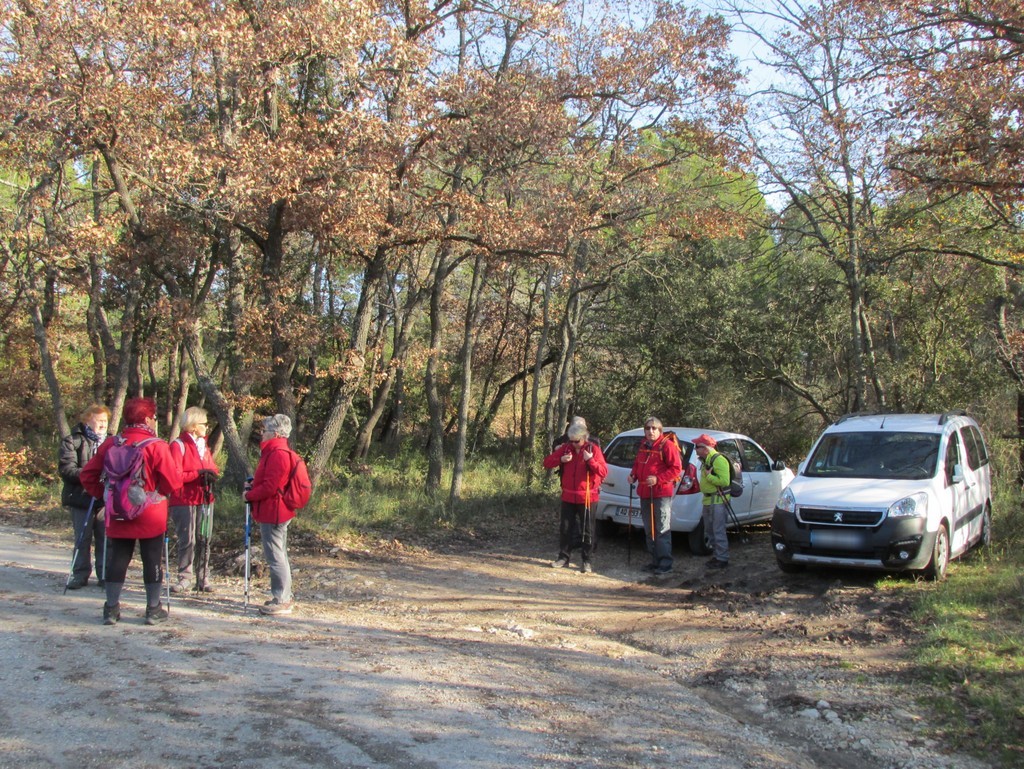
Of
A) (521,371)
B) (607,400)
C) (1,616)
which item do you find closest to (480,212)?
(1,616)

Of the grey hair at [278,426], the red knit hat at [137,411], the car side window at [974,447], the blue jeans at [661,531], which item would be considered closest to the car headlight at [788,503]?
the blue jeans at [661,531]

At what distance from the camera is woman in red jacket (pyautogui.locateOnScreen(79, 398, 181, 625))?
6613 millimetres

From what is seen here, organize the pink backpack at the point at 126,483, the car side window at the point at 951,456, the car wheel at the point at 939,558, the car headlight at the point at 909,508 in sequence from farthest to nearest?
the car side window at the point at 951,456, the car wheel at the point at 939,558, the car headlight at the point at 909,508, the pink backpack at the point at 126,483

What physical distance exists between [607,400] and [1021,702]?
15749 millimetres

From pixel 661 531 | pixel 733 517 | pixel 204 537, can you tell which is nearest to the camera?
pixel 204 537

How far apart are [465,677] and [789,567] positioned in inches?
202

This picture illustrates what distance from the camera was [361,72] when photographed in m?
11.6

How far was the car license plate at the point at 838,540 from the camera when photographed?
8719 millimetres

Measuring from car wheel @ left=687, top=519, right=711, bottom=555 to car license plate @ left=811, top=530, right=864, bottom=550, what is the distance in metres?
2.11

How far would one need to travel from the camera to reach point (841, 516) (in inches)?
348

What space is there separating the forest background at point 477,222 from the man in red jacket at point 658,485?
376cm

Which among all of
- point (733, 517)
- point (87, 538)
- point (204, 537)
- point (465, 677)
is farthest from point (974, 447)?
point (87, 538)

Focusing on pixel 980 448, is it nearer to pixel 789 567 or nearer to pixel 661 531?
pixel 789 567

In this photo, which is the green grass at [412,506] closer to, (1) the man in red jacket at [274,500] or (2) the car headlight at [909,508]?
(1) the man in red jacket at [274,500]
